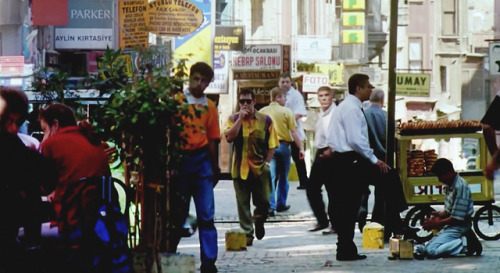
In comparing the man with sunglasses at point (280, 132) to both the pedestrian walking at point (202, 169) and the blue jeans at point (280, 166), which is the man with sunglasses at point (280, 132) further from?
the pedestrian walking at point (202, 169)

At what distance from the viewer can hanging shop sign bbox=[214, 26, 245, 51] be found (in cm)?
3997

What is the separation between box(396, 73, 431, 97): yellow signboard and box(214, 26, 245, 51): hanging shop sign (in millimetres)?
10194

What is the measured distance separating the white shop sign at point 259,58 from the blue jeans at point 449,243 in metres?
29.1

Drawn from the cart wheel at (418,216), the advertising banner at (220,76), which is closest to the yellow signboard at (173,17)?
the advertising banner at (220,76)

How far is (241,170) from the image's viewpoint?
16125mm

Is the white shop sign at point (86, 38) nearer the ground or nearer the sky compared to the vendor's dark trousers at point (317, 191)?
nearer the sky

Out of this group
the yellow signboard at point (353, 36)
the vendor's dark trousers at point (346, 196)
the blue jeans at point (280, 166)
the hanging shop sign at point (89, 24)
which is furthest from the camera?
the yellow signboard at point (353, 36)

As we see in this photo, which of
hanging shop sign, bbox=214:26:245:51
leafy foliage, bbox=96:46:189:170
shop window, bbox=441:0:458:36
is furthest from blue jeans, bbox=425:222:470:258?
shop window, bbox=441:0:458:36

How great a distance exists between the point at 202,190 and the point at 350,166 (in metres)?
2.07

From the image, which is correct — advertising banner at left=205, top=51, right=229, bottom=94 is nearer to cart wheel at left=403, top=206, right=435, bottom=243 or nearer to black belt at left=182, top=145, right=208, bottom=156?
cart wheel at left=403, top=206, right=435, bottom=243

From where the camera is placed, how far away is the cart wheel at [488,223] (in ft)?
55.2

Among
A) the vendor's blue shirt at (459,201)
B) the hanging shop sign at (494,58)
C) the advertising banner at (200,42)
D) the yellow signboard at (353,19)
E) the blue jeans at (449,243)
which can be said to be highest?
the yellow signboard at (353,19)

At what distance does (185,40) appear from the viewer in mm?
37062

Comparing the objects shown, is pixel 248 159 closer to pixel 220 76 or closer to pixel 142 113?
pixel 142 113
